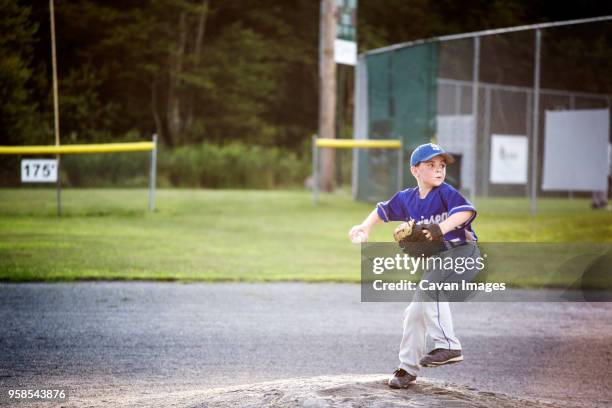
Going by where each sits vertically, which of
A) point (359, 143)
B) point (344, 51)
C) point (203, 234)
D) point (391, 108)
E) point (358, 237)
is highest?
point (344, 51)

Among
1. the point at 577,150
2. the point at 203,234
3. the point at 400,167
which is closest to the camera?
the point at 203,234

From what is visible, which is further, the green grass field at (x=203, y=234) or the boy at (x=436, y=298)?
the green grass field at (x=203, y=234)

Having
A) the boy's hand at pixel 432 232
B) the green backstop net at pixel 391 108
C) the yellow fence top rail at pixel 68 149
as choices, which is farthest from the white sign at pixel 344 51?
the boy's hand at pixel 432 232

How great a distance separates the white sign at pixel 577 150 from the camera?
1478cm

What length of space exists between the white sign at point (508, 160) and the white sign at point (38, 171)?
9941 mm

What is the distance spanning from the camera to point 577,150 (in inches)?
595

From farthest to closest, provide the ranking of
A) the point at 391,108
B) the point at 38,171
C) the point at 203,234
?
the point at 391,108 < the point at 38,171 < the point at 203,234

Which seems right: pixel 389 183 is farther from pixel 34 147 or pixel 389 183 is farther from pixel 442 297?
pixel 442 297

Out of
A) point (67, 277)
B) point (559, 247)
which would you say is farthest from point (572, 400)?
point (559, 247)

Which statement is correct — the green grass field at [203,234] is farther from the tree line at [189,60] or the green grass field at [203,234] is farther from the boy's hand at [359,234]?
the boy's hand at [359,234]

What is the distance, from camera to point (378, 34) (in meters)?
39.3

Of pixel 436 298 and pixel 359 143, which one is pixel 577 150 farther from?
pixel 436 298

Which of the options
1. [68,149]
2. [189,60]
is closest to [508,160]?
[68,149]

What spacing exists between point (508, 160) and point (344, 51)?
4830mm
